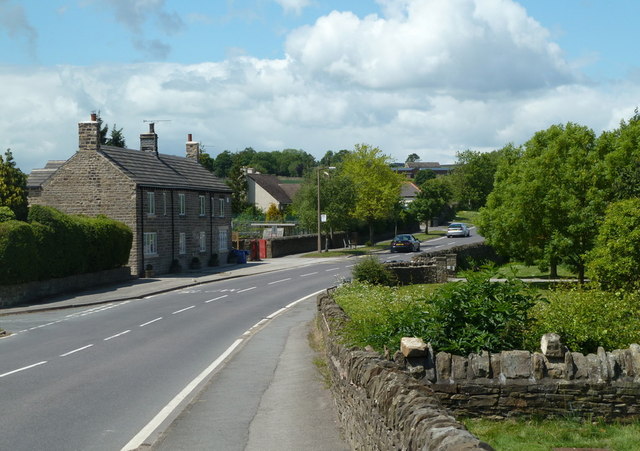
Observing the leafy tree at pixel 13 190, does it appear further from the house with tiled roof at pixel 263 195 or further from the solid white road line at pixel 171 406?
the house with tiled roof at pixel 263 195

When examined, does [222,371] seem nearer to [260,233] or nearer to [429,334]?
[429,334]

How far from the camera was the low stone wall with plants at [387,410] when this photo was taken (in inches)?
242

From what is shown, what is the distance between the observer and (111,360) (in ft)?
63.4

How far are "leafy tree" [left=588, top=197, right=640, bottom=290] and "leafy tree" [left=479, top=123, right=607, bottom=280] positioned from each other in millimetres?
8552

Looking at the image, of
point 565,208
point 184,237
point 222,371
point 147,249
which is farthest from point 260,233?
point 222,371

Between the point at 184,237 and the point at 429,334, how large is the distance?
143 feet

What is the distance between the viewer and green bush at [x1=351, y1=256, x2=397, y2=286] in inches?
1241

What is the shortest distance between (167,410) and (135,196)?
3615 cm

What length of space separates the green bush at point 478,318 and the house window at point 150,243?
38.4m

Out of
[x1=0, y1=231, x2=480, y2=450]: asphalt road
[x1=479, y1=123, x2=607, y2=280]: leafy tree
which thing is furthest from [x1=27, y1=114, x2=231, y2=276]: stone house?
[x1=479, y1=123, x2=607, y2=280]: leafy tree

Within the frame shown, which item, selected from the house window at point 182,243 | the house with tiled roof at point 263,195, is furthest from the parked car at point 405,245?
the house with tiled roof at point 263,195

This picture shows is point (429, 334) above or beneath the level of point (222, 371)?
above

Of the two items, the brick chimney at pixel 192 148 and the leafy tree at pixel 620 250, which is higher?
the brick chimney at pixel 192 148

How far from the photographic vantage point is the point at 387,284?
1281 inches
